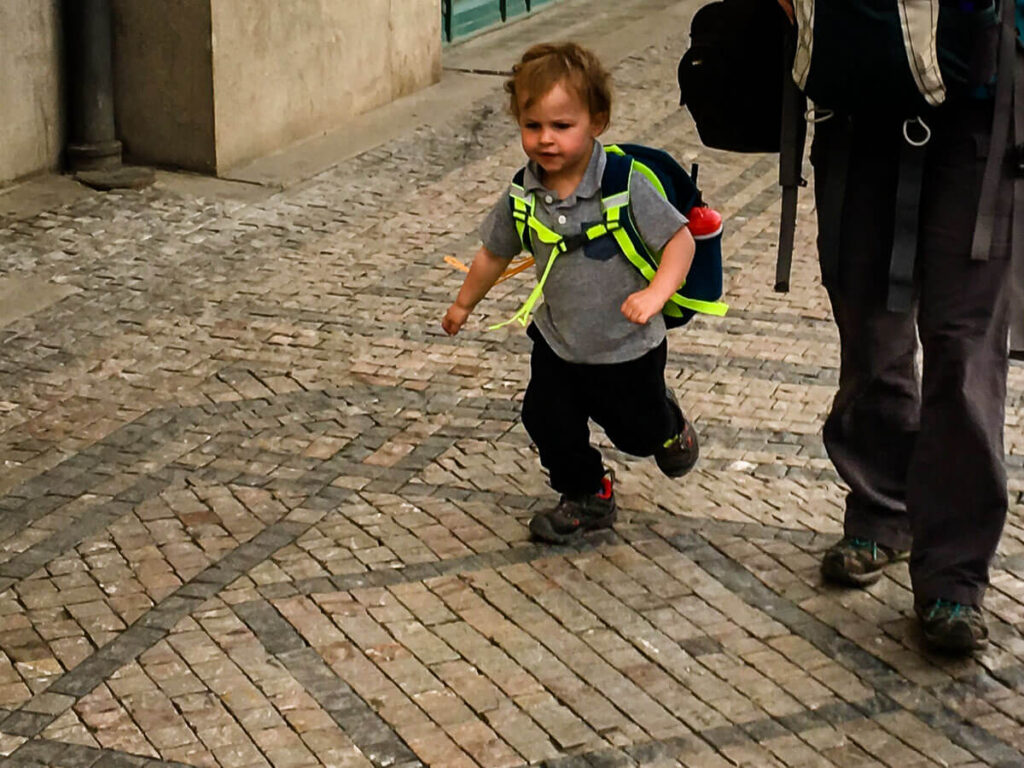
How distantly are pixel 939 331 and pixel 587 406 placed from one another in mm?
962

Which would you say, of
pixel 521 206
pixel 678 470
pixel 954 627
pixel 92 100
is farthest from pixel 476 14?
pixel 954 627

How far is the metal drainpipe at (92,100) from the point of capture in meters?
8.06

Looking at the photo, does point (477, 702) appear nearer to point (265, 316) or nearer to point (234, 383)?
point (234, 383)

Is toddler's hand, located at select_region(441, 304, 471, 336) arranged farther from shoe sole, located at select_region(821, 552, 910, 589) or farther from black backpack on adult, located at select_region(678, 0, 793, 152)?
shoe sole, located at select_region(821, 552, 910, 589)

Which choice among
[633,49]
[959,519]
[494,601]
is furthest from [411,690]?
[633,49]

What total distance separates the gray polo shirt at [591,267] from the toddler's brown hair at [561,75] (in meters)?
0.15

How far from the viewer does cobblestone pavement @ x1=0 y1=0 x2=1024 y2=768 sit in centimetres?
385

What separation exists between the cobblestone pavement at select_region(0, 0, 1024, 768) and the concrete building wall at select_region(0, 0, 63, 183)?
3.17 feet

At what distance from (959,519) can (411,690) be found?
1.31 meters

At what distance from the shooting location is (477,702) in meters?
3.94

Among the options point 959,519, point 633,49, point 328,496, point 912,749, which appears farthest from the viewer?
point 633,49

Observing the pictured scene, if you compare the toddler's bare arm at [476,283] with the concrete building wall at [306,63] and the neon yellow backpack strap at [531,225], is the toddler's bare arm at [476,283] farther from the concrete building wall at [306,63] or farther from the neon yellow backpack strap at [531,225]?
the concrete building wall at [306,63]

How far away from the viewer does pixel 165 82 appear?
8.27 meters

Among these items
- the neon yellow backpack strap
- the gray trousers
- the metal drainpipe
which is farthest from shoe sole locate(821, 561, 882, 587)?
the metal drainpipe
